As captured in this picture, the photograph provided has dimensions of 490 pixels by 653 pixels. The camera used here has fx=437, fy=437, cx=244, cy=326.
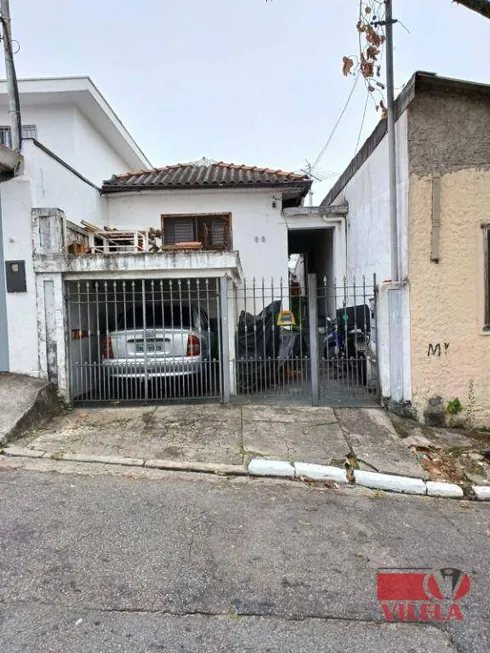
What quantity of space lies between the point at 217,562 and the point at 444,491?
105 inches

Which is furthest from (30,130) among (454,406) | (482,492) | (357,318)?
(482,492)

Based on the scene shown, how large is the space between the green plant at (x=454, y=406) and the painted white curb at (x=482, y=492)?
1.72m

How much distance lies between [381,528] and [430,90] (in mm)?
5611

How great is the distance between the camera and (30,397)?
6027 millimetres

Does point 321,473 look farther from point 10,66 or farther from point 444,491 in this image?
point 10,66

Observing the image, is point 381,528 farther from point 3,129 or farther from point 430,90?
point 3,129

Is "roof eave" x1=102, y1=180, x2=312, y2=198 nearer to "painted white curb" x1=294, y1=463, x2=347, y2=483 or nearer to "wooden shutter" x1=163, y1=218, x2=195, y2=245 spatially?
"wooden shutter" x1=163, y1=218, x2=195, y2=245

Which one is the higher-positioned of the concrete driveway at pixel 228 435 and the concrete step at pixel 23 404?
the concrete step at pixel 23 404

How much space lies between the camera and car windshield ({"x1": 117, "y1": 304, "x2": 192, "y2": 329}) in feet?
23.0

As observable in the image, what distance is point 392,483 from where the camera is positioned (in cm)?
458

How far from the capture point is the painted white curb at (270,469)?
186 inches

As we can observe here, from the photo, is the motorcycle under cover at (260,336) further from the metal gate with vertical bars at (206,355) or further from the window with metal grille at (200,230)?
the window with metal grille at (200,230)
